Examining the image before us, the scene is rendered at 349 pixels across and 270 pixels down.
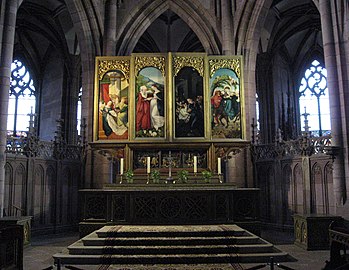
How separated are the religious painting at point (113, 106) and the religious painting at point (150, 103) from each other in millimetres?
425

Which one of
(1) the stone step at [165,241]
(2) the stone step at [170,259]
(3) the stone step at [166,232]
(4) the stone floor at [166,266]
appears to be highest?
(3) the stone step at [166,232]

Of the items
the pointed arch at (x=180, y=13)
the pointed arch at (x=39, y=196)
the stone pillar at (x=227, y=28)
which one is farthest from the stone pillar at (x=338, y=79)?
the pointed arch at (x=39, y=196)

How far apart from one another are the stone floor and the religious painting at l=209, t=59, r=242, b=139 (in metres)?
3.61

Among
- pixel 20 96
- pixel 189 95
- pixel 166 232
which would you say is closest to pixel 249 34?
pixel 189 95

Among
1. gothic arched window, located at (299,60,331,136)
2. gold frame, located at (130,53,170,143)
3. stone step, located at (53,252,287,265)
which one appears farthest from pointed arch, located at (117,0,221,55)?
gothic arched window, located at (299,60,331,136)

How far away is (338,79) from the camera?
11.0 metres

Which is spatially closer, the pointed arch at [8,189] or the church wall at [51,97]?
the pointed arch at [8,189]

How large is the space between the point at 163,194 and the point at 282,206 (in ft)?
19.4

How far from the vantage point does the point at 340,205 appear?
1053cm

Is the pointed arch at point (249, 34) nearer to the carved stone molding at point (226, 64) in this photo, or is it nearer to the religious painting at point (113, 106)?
the carved stone molding at point (226, 64)

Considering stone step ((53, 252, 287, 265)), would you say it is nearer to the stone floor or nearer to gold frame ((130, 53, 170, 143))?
the stone floor

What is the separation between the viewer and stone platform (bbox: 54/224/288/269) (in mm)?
8039

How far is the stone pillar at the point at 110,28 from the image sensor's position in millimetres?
15750

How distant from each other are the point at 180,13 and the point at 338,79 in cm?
825
